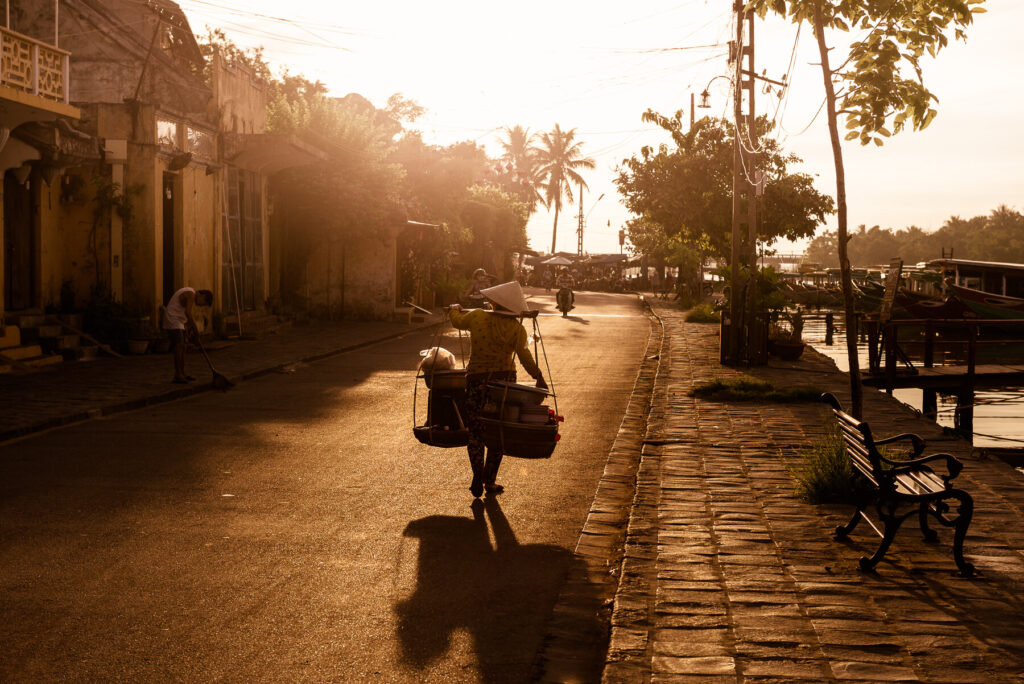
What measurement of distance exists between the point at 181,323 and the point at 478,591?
34.7 ft

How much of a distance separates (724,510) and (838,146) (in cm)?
309

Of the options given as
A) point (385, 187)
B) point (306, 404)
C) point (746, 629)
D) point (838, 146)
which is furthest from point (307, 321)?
point (746, 629)

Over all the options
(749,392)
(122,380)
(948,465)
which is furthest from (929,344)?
(948,465)

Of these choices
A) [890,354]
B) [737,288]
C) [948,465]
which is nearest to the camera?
[948,465]

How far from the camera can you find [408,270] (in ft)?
114

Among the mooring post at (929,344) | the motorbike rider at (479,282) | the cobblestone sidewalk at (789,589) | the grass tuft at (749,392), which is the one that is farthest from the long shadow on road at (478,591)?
the motorbike rider at (479,282)

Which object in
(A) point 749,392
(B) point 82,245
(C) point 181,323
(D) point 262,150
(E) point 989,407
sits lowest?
(E) point 989,407

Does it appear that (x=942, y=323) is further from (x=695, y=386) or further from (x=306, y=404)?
(x=306, y=404)

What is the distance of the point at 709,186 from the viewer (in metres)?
39.8

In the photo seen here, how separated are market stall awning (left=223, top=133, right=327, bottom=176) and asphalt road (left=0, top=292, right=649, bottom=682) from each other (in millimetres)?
13773

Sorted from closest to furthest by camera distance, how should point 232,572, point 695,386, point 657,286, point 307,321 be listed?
point 232,572 → point 695,386 → point 307,321 → point 657,286

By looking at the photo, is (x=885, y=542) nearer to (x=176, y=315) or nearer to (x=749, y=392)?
(x=749, y=392)

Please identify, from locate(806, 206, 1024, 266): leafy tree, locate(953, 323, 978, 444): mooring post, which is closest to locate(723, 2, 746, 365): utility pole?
locate(953, 323, 978, 444): mooring post

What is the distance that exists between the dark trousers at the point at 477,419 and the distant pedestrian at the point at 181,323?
25.2 feet
